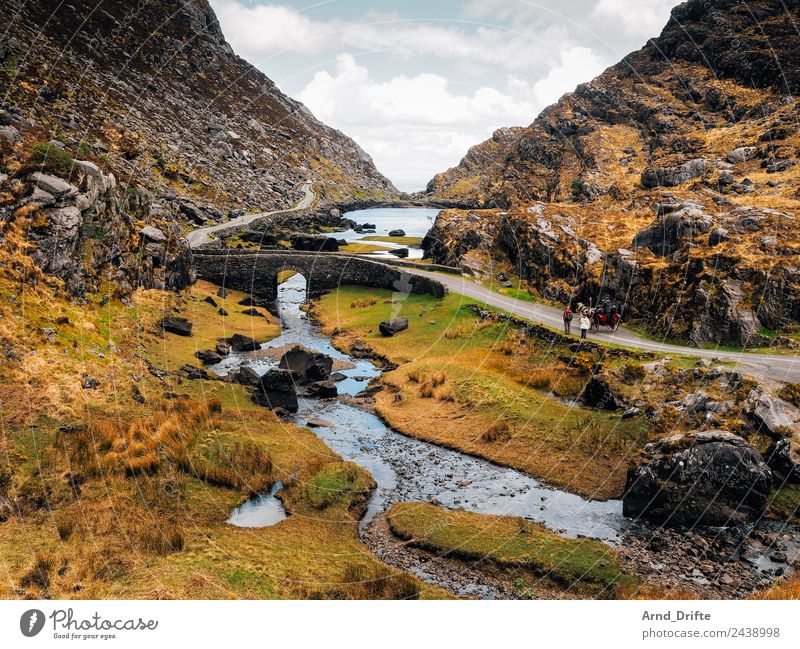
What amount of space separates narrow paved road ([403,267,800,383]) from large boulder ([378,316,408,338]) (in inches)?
263

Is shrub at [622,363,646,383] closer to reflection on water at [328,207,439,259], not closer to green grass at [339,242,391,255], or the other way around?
reflection on water at [328,207,439,259]

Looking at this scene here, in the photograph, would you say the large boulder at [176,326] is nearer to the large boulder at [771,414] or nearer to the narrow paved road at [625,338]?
the narrow paved road at [625,338]

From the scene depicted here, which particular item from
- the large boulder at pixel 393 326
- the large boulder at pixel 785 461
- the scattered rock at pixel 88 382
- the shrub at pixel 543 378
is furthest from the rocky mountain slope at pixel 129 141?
the large boulder at pixel 785 461

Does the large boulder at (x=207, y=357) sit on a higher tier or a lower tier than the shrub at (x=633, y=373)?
lower

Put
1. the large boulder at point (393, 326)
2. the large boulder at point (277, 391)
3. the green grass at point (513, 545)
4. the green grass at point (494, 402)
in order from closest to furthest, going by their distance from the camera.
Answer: the green grass at point (513, 545), the green grass at point (494, 402), the large boulder at point (277, 391), the large boulder at point (393, 326)

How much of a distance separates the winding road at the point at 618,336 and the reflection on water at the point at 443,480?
1116cm

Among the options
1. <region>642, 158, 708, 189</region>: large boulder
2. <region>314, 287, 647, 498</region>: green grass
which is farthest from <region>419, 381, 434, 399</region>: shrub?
<region>642, 158, 708, 189</region>: large boulder

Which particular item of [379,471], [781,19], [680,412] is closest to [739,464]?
[680,412]

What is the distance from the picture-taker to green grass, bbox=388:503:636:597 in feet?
70.4

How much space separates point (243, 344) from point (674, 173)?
154 feet

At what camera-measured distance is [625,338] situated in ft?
133

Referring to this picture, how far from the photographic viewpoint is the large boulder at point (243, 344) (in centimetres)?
5191

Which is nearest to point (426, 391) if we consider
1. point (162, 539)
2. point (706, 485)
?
point (706, 485)
